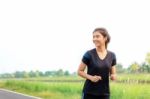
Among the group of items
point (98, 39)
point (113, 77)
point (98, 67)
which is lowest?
point (113, 77)

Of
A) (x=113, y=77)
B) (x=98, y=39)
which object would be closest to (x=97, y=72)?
(x=113, y=77)

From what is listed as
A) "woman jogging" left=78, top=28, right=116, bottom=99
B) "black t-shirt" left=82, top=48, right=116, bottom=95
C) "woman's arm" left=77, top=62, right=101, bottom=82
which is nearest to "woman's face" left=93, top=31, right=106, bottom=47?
"woman jogging" left=78, top=28, right=116, bottom=99

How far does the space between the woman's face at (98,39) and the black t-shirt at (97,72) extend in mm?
138

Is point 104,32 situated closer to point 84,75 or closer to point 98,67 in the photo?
point 98,67

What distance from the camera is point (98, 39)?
685 centimetres

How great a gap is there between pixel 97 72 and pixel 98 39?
1.26 ft

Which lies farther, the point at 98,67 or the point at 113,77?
the point at 113,77

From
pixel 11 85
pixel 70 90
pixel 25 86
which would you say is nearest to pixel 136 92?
pixel 70 90

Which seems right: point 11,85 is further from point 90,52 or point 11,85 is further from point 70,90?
point 90,52

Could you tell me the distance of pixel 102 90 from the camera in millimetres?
6762

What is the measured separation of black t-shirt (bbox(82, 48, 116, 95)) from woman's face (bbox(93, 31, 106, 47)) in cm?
14

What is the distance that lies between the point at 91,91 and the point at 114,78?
1.04 feet

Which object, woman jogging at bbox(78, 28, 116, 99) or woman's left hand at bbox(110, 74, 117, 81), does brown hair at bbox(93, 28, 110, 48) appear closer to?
woman jogging at bbox(78, 28, 116, 99)

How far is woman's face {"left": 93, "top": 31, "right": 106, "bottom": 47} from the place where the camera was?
6.84 metres
